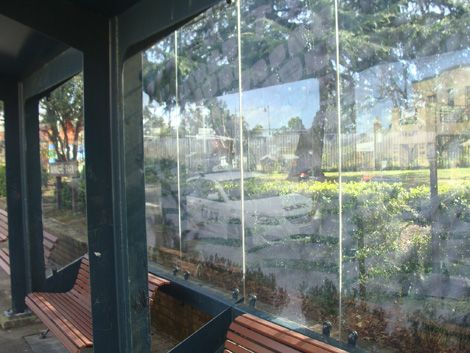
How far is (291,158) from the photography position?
3.91m

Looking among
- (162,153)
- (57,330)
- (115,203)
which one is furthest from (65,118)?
(115,203)

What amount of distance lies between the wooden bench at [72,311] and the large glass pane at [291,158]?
1.06 meters

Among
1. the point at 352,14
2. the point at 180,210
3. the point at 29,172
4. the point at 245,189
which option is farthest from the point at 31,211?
the point at 352,14

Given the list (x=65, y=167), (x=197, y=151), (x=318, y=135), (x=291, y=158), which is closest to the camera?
(x=318, y=135)

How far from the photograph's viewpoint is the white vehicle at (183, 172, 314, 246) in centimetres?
392

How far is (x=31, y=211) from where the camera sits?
5.44 m

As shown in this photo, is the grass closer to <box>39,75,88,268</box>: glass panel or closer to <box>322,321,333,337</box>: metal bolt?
<box>322,321,333,337</box>: metal bolt

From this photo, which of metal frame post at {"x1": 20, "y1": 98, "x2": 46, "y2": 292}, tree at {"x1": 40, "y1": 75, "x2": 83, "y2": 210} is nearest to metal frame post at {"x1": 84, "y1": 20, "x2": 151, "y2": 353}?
metal frame post at {"x1": 20, "y1": 98, "x2": 46, "y2": 292}

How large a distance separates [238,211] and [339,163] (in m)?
1.26

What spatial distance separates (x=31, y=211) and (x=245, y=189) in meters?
2.49

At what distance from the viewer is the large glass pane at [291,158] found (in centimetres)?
359

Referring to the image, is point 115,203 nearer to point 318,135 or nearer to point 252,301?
point 252,301

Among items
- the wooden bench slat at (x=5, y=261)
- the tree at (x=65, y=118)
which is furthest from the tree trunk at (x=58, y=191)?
the wooden bench slat at (x=5, y=261)

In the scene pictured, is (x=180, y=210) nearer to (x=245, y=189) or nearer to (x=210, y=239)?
(x=210, y=239)
